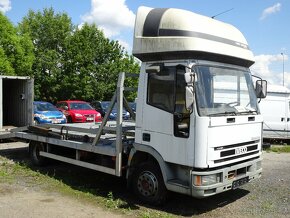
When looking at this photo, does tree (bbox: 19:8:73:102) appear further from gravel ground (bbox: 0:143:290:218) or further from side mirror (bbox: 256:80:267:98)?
side mirror (bbox: 256:80:267:98)

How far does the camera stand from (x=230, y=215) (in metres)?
6.55

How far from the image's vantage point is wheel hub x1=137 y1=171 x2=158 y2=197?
269 inches

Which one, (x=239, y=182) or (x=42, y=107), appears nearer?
(x=239, y=182)

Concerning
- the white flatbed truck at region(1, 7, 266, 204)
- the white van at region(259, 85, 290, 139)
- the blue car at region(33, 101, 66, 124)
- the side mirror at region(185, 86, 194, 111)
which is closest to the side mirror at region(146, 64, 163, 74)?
the white flatbed truck at region(1, 7, 266, 204)

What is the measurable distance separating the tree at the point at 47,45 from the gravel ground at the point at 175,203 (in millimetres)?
31904

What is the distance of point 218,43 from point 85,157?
3.93 metres

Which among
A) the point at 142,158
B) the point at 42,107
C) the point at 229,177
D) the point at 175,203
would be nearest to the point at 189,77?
the point at 229,177

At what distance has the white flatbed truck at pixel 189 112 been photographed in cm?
617

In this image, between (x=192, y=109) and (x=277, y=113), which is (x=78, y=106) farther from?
(x=192, y=109)

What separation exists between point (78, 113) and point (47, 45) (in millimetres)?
28006

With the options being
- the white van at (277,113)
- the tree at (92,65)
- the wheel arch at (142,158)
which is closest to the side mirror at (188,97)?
the wheel arch at (142,158)

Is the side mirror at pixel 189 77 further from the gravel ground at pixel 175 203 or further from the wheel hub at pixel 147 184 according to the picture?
the gravel ground at pixel 175 203

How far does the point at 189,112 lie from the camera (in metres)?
6.14

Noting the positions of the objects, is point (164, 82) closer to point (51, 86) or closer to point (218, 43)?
point (218, 43)
